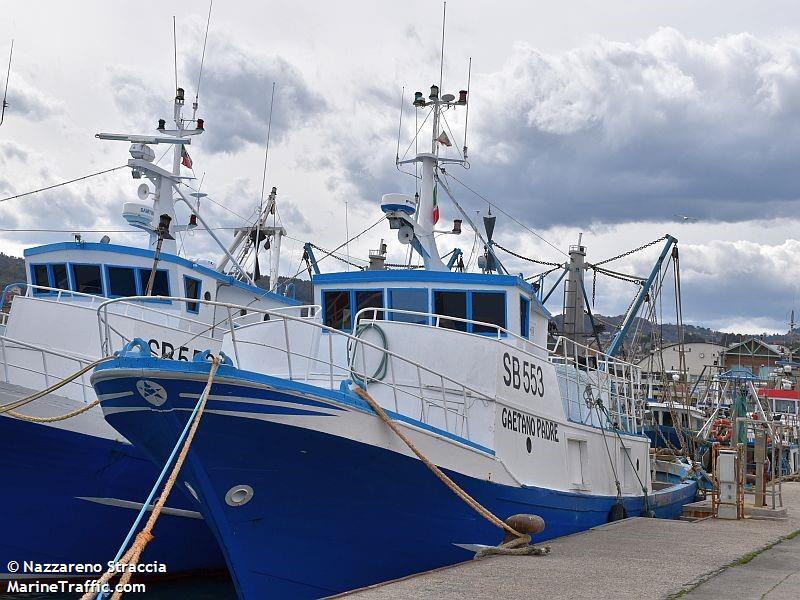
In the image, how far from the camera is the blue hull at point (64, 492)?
13562 millimetres

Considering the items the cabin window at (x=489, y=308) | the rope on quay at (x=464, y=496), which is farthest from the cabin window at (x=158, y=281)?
the rope on quay at (x=464, y=496)

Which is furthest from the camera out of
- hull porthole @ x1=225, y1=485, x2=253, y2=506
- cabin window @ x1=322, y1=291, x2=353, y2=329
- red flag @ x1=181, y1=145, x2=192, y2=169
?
red flag @ x1=181, y1=145, x2=192, y2=169

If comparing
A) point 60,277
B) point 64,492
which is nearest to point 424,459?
point 64,492

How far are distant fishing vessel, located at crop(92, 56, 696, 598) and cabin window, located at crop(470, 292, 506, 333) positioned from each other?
22 mm

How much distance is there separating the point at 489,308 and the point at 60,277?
9.21 metres

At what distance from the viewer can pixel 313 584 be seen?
36.2ft

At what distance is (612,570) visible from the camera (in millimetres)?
10078

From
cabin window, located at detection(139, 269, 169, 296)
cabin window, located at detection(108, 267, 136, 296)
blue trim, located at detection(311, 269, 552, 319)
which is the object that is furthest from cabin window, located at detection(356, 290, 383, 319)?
cabin window, located at detection(108, 267, 136, 296)

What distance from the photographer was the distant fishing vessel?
10.0 metres

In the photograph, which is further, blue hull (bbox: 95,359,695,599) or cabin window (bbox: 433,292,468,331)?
cabin window (bbox: 433,292,468,331)

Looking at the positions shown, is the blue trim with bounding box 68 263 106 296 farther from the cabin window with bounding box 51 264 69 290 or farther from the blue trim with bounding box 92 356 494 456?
the blue trim with bounding box 92 356 494 456

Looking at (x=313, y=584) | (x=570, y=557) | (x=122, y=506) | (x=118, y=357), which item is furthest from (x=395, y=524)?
(x=122, y=506)

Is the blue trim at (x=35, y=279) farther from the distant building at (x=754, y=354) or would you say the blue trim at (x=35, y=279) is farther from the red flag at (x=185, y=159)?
the distant building at (x=754, y=354)

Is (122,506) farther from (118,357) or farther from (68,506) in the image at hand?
(118,357)
